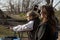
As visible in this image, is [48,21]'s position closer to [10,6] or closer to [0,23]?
[0,23]

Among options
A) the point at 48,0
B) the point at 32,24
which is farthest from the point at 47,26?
the point at 48,0

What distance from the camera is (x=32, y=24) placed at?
209 inches

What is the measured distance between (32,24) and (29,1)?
1588 centimetres

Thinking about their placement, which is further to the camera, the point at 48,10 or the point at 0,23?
the point at 0,23

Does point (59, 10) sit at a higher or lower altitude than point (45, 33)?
lower

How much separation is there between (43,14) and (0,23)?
8647 millimetres

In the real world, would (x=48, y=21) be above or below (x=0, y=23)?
above

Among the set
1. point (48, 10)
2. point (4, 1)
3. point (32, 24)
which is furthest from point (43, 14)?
point (4, 1)

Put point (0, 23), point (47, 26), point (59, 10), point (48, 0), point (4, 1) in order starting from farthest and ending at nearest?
point (4, 1), point (59, 10), point (48, 0), point (0, 23), point (47, 26)

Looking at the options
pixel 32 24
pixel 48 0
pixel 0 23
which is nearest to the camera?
pixel 32 24

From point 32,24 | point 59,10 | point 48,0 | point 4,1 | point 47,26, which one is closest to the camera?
point 47,26

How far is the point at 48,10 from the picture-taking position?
387 centimetres

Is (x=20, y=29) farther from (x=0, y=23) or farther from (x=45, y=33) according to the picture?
(x=0, y=23)

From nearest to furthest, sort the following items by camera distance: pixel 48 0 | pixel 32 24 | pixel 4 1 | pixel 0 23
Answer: pixel 32 24, pixel 0 23, pixel 48 0, pixel 4 1
